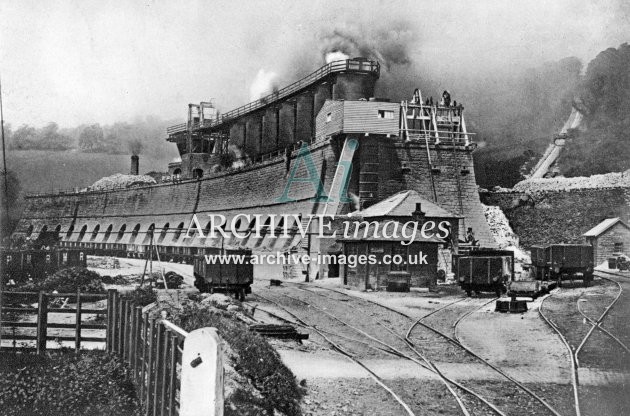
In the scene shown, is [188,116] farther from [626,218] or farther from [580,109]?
[626,218]

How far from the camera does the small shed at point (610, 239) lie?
1296 inches

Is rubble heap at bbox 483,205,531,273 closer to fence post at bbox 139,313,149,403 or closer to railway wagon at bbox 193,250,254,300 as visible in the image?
railway wagon at bbox 193,250,254,300

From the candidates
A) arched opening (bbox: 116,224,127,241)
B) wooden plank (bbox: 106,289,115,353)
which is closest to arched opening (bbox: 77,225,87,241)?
arched opening (bbox: 116,224,127,241)

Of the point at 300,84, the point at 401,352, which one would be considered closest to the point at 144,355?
the point at 401,352

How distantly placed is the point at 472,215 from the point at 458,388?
28024mm

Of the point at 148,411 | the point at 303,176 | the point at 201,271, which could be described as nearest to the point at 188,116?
the point at 303,176

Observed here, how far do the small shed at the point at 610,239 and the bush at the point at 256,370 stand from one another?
26643 millimetres

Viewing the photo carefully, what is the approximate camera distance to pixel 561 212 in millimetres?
37750

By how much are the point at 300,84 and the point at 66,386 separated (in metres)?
35.8

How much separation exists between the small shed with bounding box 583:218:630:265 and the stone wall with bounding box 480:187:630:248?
0.57 m

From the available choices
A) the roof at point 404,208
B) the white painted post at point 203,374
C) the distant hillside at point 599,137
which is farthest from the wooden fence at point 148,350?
the distant hillside at point 599,137

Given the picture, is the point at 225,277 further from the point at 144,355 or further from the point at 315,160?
the point at 315,160

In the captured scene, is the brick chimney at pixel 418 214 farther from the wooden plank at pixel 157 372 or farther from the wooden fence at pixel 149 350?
the wooden plank at pixel 157 372

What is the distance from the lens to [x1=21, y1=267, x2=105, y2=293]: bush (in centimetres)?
2173
